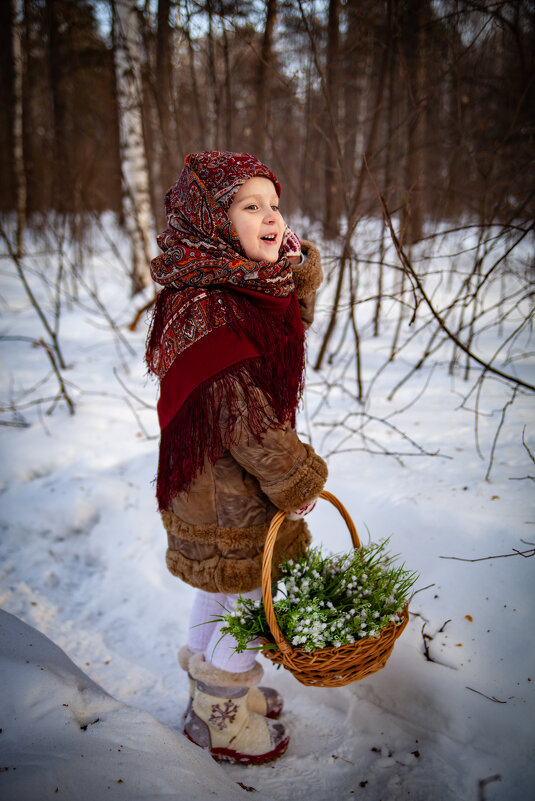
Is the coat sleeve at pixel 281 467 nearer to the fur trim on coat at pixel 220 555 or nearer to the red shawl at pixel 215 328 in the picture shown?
the red shawl at pixel 215 328

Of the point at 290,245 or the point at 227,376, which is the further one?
the point at 290,245

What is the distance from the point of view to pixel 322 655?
3.90 ft

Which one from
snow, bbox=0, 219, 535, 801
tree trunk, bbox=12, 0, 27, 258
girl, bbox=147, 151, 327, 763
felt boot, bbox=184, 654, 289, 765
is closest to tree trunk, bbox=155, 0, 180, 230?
snow, bbox=0, 219, 535, 801

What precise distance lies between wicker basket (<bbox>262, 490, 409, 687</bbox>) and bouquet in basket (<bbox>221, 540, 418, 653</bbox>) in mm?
17

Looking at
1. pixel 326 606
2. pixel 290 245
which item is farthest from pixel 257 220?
pixel 326 606

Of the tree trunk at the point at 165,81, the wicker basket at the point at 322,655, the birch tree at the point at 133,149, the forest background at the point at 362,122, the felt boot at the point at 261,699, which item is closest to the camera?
the wicker basket at the point at 322,655

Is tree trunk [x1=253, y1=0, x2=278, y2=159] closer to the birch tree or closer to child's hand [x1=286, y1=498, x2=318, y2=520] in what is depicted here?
the birch tree

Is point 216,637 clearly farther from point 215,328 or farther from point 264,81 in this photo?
point 264,81

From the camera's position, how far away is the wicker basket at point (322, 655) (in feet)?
3.87

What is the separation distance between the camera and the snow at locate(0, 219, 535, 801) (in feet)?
3.96

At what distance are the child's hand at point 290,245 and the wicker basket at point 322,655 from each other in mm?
821

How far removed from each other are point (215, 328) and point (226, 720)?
1.30 meters

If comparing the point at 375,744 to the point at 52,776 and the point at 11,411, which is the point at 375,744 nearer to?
the point at 52,776

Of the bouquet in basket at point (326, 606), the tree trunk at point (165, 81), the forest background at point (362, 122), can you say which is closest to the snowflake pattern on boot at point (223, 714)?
the bouquet in basket at point (326, 606)
